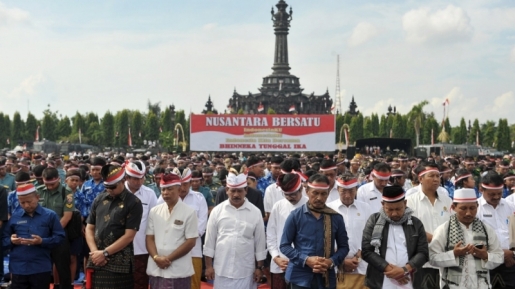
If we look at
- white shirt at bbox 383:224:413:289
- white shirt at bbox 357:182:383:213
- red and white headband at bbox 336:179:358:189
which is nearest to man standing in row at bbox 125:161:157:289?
red and white headband at bbox 336:179:358:189

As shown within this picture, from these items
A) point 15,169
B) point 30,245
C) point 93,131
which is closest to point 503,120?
point 93,131

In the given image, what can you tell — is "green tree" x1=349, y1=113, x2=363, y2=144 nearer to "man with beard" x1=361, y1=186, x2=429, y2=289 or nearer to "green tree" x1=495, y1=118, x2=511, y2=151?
"green tree" x1=495, y1=118, x2=511, y2=151

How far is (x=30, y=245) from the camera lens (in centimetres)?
747

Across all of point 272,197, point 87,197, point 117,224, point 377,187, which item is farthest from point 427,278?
point 87,197

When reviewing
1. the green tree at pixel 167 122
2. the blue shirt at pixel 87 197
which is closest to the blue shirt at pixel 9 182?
the blue shirt at pixel 87 197

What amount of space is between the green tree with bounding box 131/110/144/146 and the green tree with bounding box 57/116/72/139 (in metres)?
8.84

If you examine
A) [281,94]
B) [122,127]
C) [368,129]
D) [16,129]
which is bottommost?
[368,129]

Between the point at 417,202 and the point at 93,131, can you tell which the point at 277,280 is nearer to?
the point at 417,202

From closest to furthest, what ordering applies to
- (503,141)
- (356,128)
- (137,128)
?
(503,141), (137,128), (356,128)

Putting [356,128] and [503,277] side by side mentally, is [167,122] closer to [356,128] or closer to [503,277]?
[356,128]

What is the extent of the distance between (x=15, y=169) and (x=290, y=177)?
9816 mm

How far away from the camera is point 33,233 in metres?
7.49

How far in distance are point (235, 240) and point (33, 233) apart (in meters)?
2.42

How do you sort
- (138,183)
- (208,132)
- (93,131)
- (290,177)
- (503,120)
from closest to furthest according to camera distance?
(290,177)
(138,183)
(208,132)
(503,120)
(93,131)
